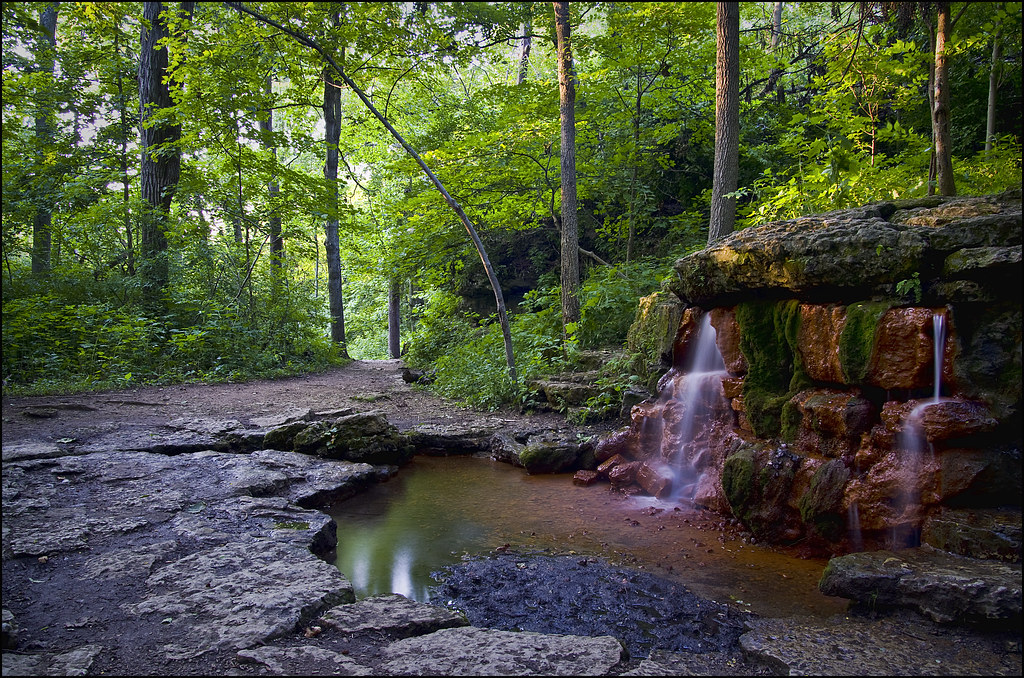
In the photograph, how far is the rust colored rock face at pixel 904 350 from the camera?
4656mm

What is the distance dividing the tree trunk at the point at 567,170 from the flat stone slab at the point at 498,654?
8318 mm

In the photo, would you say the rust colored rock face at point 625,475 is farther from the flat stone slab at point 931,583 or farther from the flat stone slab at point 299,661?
the flat stone slab at point 299,661

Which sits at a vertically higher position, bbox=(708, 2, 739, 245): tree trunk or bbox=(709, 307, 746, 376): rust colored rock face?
bbox=(708, 2, 739, 245): tree trunk

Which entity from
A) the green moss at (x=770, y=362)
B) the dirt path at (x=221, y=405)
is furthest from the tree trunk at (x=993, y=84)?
the dirt path at (x=221, y=405)

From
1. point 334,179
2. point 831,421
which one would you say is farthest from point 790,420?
point 334,179

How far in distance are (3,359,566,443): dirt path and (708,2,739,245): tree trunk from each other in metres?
4.18

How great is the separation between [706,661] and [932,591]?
1557mm

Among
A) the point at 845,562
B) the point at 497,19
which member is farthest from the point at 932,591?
the point at 497,19

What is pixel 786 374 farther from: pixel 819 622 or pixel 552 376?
pixel 552 376

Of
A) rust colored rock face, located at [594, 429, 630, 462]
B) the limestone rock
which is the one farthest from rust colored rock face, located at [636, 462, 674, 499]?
the limestone rock

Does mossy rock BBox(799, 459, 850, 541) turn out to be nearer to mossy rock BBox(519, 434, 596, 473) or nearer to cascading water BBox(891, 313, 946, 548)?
cascading water BBox(891, 313, 946, 548)

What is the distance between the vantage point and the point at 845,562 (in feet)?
13.2

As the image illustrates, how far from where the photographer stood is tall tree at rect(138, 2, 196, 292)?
1239 cm

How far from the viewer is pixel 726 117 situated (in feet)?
29.9
